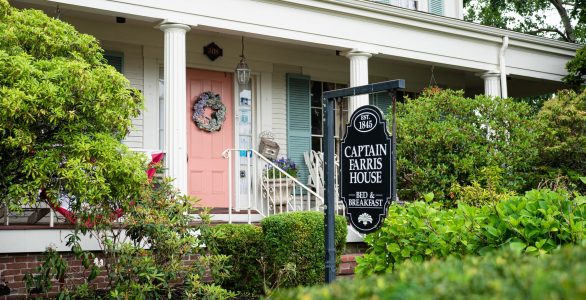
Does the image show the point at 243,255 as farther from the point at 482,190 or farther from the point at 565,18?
the point at 565,18

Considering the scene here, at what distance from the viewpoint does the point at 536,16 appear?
77.5 feet

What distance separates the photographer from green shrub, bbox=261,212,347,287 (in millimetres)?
7793

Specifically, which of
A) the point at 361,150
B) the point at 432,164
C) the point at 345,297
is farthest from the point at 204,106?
the point at 345,297

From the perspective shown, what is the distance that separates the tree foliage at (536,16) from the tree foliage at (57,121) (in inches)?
713

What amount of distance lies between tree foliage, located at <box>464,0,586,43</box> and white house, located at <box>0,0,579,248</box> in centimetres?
867

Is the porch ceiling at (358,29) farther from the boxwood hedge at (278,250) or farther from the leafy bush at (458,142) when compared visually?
the boxwood hedge at (278,250)

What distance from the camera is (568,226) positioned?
4547 mm

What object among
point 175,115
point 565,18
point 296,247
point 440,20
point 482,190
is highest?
point 565,18

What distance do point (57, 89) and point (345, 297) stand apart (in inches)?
174

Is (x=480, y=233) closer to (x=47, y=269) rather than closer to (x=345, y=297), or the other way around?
(x=345, y=297)

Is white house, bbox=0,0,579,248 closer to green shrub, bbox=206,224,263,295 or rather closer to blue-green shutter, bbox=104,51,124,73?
blue-green shutter, bbox=104,51,124,73

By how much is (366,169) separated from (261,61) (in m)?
6.81

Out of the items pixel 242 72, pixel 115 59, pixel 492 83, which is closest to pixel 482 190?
pixel 492 83

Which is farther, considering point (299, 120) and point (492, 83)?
point (492, 83)
